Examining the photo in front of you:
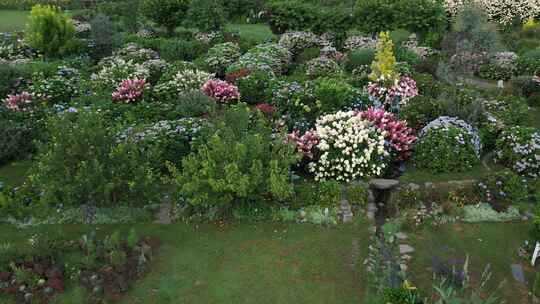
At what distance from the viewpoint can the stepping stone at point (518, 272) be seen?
7238 millimetres

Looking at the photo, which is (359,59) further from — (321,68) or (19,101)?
(19,101)

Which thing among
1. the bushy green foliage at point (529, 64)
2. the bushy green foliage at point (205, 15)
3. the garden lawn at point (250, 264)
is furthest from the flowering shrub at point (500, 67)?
the garden lawn at point (250, 264)

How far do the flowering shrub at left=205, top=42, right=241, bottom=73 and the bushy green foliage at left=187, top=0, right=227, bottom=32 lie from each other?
3.96 meters

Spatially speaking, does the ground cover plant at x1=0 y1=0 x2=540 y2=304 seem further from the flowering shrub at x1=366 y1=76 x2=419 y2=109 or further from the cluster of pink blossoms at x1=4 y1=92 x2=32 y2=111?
the cluster of pink blossoms at x1=4 y1=92 x2=32 y2=111

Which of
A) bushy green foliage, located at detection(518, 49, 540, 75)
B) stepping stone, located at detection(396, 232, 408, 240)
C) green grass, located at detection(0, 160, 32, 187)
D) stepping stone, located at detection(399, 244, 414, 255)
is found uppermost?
bushy green foliage, located at detection(518, 49, 540, 75)

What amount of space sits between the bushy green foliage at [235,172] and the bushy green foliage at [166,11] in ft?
50.5

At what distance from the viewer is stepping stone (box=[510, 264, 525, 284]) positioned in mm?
7238

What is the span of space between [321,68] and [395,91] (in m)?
3.46

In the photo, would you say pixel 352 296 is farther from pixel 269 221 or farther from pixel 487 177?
pixel 487 177

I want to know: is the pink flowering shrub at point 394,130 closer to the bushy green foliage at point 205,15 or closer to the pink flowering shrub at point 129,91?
the pink flowering shrub at point 129,91

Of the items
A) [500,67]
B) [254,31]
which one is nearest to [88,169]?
[500,67]

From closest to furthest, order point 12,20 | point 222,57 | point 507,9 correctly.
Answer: point 222,57 → point 507,9 → point 12,20

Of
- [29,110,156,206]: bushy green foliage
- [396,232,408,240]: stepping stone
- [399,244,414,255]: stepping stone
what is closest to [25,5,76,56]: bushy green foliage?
[29,110,156,206]: bushy green foliage

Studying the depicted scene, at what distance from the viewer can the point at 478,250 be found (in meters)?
7.90
